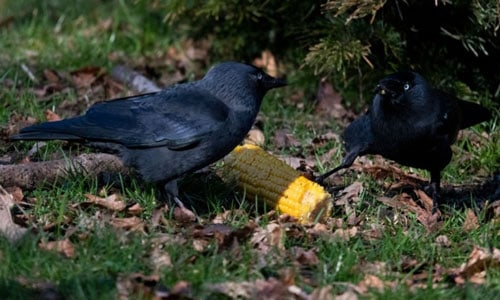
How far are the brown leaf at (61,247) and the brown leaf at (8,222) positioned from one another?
14 centimetres

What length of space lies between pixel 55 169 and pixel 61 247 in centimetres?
125

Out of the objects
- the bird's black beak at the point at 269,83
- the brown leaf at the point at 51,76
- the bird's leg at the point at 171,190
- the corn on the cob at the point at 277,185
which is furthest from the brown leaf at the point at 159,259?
the brown leaf at the point at 51,76

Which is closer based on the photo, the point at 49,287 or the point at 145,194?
the point at 49,287

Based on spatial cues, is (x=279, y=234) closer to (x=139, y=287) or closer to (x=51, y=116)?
(x=139, y=287)

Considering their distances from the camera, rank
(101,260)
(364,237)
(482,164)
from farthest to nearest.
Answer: (482,164) < (364,237) < (101,260)

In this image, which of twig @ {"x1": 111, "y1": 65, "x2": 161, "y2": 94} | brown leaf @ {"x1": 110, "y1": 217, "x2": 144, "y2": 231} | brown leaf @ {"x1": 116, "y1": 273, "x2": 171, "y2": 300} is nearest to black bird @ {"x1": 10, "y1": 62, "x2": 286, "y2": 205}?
brown leaf @ {"x1": 110, "y1": 217, "x2": 144, "y2": 231}

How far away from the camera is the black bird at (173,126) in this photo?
549cm

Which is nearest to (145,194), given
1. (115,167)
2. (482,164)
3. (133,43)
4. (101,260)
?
(115,167)

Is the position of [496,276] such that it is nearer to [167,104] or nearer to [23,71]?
[167,104]

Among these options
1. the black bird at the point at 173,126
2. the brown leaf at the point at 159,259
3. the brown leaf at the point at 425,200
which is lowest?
the brown leaf at the point at 425,200

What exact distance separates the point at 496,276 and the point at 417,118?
163cm

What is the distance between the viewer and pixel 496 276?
15.4 ft

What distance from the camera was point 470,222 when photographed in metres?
5.62

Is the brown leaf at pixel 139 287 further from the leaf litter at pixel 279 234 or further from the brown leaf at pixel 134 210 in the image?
the brown leaf at pixel 134 210
